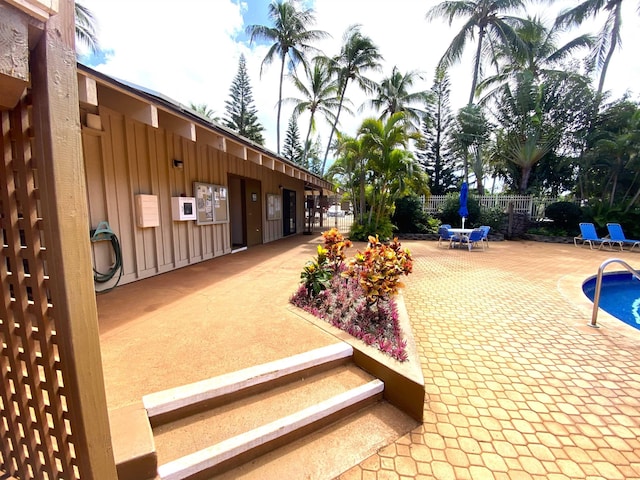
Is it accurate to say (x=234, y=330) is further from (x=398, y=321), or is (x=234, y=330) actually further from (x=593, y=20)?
(x=593, y=20)

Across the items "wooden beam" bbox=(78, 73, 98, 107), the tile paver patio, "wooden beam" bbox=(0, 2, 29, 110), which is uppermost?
"wooden beam" bbox=(78, 73, 98, 107)

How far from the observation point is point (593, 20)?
1383 cm

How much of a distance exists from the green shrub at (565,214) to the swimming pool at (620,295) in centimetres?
645

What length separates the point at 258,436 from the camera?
5.61 feet

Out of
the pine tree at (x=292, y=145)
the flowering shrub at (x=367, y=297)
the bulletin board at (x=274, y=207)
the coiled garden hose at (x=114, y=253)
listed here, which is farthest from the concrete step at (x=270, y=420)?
the pine tree at (x=292, y=145)

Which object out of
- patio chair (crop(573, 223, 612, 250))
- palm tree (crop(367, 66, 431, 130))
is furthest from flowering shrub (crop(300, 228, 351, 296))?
palm tree (crop(367, 66, 431, 130))

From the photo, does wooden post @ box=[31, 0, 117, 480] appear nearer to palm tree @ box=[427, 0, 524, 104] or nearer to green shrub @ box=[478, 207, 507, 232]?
green shrub @ box=[478, 207, 507, 232]

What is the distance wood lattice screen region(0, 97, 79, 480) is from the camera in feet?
3.18

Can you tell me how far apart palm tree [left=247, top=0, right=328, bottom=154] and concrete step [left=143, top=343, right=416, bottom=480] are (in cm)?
1884

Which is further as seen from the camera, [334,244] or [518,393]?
[334,244]

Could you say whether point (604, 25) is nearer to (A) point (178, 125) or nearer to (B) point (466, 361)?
(B) point (466, 361)

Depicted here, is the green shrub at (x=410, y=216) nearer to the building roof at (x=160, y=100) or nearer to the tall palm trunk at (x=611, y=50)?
the building roof at (x=160, y=100)

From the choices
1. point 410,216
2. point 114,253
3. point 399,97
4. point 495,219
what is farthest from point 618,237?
point 114,253

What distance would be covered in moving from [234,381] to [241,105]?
97.7 ft
